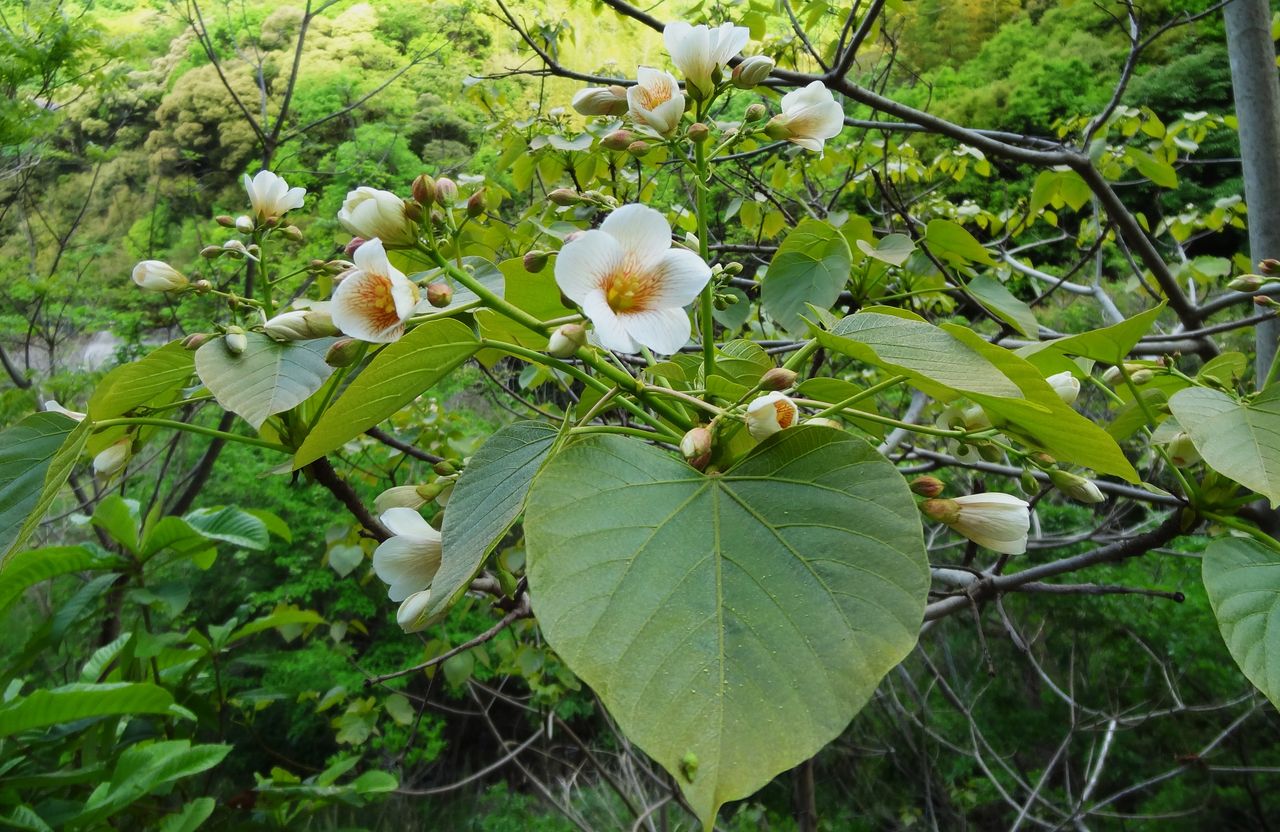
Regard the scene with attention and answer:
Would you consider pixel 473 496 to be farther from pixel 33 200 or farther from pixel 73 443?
pixel 33 200

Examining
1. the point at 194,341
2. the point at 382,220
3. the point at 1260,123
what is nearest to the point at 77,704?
the point at 194,341

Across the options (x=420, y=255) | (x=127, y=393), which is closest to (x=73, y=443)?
(x=127, y=393)

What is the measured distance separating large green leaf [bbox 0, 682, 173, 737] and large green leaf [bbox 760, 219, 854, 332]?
1.55m

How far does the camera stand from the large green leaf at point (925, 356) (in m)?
0.35

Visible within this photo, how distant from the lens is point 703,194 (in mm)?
494

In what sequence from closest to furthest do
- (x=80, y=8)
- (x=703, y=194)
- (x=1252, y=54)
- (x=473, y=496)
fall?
(x=473, y=496), (x=703, y=194), (x=1252, y=54), (x=80, y=8)

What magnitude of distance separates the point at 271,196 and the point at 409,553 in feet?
1.23

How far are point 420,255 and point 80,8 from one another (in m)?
3.99

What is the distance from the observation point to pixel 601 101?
0.60 metres

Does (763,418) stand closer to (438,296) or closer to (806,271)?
(438,296)

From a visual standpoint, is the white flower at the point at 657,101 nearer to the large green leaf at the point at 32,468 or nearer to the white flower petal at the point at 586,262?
the white flower petal at the point at 586,262

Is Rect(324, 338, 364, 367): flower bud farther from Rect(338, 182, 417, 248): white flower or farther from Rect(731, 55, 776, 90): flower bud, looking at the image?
Rect(731, 55, 776, 90): flower bud

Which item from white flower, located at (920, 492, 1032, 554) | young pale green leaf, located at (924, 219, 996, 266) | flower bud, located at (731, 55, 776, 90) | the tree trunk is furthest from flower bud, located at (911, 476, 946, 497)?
the tree trunk

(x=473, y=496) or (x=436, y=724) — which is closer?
(x=473, y=496)
